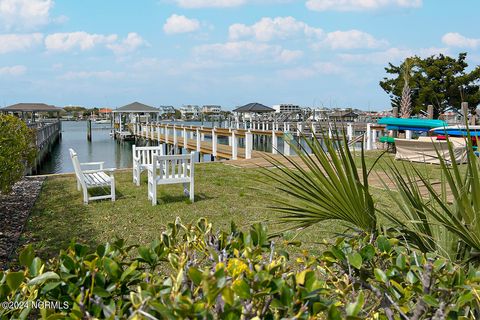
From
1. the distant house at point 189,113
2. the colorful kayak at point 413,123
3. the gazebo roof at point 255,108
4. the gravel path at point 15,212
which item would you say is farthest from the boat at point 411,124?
the distant house at point 189,113

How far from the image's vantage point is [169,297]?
42.6 inches

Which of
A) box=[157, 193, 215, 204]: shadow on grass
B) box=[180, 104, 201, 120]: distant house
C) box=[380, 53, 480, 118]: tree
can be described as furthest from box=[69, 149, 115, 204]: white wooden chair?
box=[180, 104, 201, 120]: distant house

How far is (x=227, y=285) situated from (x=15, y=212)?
5713 millimetres

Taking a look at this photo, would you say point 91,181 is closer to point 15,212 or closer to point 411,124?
point 15,212

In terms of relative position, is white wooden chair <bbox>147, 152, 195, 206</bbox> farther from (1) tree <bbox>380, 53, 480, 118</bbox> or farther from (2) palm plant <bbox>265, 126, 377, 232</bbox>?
(1) tree <bbox>380, 53, 480, 118</bbox>

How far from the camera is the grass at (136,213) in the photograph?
4.60 m

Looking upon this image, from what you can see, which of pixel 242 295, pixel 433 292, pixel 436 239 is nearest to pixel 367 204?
pixel 436 239

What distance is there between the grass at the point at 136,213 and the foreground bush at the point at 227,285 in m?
1.90

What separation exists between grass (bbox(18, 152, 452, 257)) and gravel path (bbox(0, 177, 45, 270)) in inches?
4.7

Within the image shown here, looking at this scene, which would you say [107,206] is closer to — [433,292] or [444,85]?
[433,292]

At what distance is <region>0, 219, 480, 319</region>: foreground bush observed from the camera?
1.06 metres

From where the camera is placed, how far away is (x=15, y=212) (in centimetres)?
585

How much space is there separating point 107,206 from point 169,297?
5362mm

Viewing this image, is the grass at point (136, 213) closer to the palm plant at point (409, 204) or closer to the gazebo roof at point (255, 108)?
the palm plant at point (409, 204)
